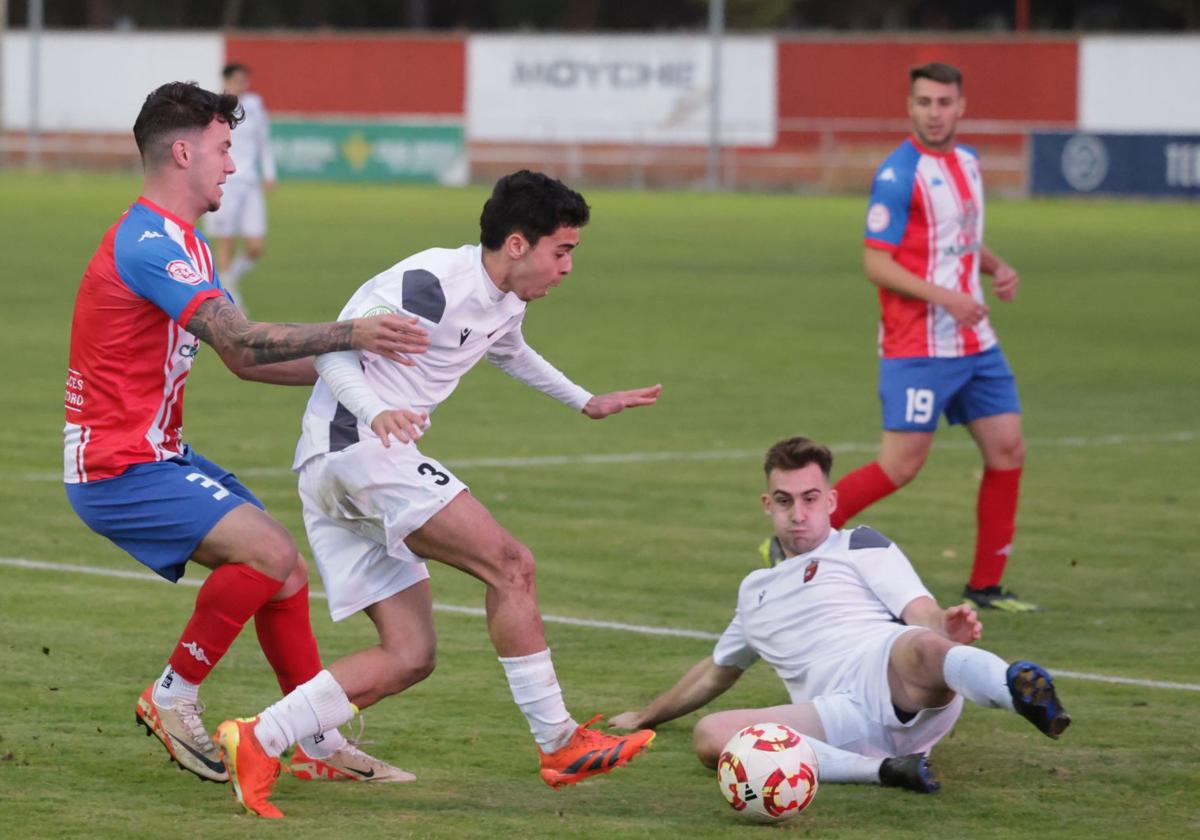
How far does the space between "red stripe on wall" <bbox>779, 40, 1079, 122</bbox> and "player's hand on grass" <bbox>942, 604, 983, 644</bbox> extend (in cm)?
4426

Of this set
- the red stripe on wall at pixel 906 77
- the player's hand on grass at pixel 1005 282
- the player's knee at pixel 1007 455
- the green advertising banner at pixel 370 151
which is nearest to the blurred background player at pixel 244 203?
the player's hand on grass at pixel 1005 282

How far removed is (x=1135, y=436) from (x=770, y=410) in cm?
249

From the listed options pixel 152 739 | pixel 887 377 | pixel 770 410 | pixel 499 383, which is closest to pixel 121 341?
pixel 152 739

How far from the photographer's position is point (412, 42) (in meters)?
55.0

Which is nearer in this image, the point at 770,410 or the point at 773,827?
the point at 773,827

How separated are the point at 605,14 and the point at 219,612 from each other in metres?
64.4

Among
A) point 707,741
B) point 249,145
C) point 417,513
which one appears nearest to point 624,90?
point 249,145

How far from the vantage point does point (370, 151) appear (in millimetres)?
50469

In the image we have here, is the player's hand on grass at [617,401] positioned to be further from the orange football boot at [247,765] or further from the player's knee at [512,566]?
the orange football boot at [247,765]

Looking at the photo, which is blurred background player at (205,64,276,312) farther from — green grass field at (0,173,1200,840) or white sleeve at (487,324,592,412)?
white sleeve at (487,324,592,412)

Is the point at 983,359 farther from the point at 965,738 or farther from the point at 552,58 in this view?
the point at 552,58

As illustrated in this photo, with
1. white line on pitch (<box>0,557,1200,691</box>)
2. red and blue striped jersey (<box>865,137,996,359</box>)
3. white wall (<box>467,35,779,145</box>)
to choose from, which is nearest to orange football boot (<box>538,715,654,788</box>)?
white line on pitch (<box>0,557,1200,691</box>)

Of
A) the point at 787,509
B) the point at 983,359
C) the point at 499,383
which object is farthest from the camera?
the point at 499,383

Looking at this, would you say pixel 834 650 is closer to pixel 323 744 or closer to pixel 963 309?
pixel 323 744
